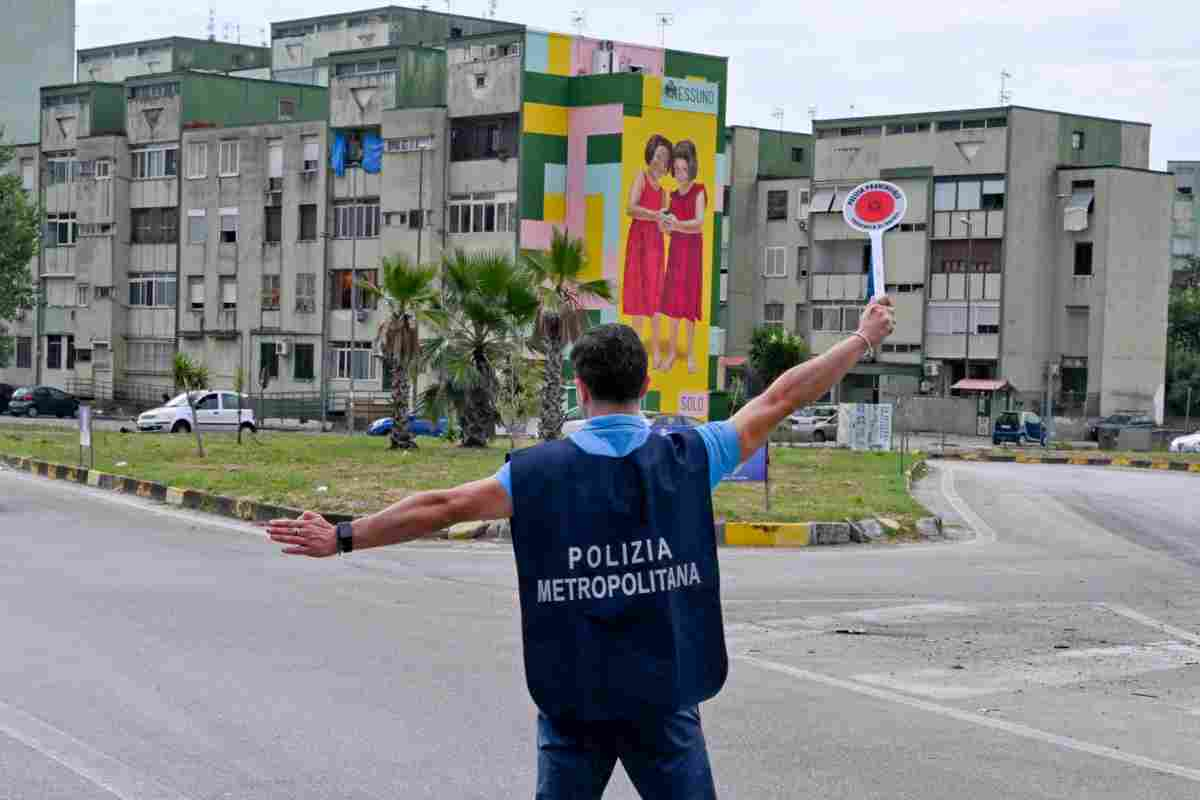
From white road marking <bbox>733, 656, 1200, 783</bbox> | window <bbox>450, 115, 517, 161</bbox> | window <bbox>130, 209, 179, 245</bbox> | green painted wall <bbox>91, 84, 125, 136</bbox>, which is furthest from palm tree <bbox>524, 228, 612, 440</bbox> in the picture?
green painted wall <bbox>91, 84, 125, 136</bbox>

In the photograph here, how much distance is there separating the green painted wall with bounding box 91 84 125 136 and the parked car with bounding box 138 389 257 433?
28.0 meters

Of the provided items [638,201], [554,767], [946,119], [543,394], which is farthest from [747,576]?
[946,119]

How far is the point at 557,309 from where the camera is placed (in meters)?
32.7

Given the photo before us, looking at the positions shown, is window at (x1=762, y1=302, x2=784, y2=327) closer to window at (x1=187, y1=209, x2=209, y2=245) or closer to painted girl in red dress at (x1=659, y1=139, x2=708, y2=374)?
painted girl in red dress at (x1=659, y1=139, x2=708, y2=374)

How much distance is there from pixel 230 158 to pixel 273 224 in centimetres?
371

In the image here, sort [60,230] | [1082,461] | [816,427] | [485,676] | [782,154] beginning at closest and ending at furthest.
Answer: [485,676] < [1082,461] < [816,427] < [60,230] < [782,154]

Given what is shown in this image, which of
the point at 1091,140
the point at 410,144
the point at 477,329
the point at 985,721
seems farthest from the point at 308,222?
the point at 985,721

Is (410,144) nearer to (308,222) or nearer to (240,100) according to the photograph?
(308,222)

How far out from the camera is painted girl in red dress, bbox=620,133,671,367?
60.4 meters

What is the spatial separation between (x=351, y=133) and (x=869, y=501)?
4996 centimetres

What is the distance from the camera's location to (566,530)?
12.9 ft

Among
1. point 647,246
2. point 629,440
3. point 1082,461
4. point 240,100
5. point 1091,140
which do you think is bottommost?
point 1082,461

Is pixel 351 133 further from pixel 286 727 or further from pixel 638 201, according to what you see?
pixel 286 727

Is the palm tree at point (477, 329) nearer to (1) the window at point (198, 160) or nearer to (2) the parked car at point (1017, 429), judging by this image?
(2) the parked car at point (1017, 429)
